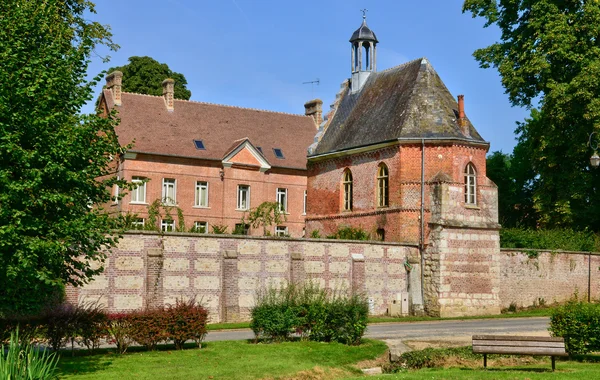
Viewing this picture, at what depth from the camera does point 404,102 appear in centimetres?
3550

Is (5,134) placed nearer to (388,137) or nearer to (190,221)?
(388,137)

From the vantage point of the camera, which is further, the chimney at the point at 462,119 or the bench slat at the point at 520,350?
the chimney at the point at 462,119

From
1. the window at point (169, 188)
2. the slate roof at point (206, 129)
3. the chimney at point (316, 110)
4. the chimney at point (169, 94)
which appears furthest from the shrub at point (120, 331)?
the chimney at point (316, 110)

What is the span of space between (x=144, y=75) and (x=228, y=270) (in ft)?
108

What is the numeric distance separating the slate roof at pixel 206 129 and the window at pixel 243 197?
2454mm

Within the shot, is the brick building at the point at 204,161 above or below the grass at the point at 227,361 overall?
above

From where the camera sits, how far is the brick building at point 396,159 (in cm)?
3331

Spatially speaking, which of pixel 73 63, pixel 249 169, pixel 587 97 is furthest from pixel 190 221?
pixel 73 63

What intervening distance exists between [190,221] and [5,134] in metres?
31.6

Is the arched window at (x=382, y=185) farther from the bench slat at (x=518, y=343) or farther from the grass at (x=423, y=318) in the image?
the bench slat at (x=518, y=343)

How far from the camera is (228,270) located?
27906 mm

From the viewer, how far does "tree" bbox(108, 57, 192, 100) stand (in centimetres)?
5659

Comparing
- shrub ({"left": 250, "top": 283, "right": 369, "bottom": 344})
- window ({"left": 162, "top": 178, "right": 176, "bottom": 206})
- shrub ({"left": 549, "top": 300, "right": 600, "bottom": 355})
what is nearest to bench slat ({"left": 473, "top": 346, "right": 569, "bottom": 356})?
shrub ({"left": 549, "top": 300, "right": 600, "bottom": 355})

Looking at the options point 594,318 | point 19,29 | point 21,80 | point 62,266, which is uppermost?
point 19,29
